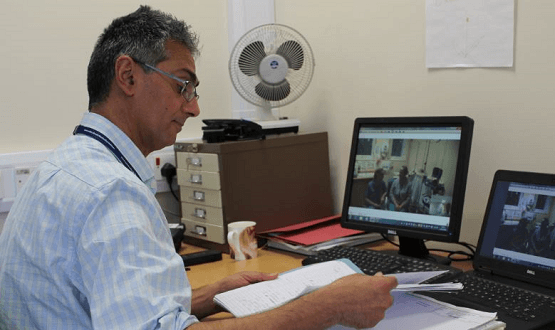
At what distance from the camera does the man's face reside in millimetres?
1387

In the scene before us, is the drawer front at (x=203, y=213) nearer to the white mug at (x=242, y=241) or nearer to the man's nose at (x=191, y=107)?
the white mug at (x=242, y=241)

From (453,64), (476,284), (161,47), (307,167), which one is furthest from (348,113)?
(161,47)

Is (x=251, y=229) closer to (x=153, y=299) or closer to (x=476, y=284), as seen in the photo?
(x=476, y=284)

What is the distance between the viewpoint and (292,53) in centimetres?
236

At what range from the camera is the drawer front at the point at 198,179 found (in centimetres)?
218

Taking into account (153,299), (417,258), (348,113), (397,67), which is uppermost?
(397,67)

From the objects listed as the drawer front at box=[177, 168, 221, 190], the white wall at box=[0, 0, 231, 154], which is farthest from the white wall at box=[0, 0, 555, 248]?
the drawer front at box=[177, 168, 221, 190]

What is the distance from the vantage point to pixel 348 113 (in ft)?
7.75

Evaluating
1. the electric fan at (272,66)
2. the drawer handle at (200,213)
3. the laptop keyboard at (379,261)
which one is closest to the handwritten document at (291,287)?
the laptop keyboard at (379,261)

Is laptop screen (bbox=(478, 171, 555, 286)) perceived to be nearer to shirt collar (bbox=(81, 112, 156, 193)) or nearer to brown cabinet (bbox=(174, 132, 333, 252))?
brown cabinet (bbox=(174, 132, 333, 252))

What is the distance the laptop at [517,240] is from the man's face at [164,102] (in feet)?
2.26

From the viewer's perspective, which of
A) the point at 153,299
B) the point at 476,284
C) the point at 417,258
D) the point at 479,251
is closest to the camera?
the point at 153,299

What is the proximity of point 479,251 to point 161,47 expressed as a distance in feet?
3.04

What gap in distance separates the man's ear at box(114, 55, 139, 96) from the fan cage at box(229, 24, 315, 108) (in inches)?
40.1
